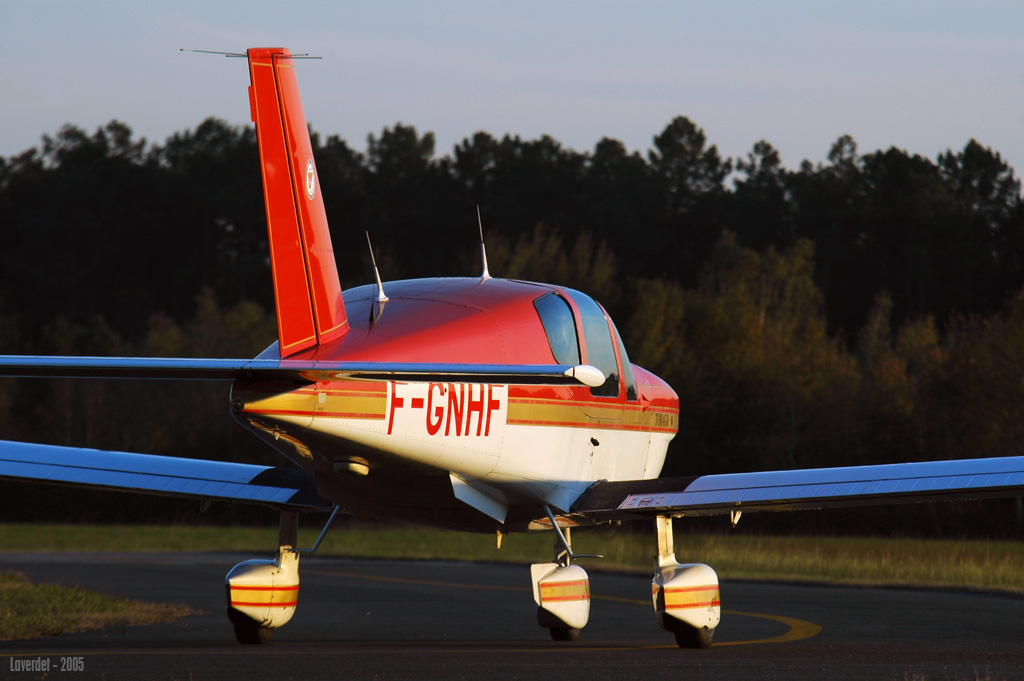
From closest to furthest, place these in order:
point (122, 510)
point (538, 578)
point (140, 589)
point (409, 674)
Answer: point (409, 674), point (538, 578), point (140, 589), point (122, 510)

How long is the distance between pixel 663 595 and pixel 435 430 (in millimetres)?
3063

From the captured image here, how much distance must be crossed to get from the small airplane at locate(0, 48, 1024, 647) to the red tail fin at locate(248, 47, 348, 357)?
1 centimetres

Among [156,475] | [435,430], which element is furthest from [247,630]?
[435,430]

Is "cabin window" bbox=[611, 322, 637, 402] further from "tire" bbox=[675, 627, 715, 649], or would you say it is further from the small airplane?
"tire" bbox=[675, 627, 715, 649]

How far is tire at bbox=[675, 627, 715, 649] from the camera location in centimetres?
1177

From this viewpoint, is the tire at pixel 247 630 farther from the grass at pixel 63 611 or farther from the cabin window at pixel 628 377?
the cabin window at pixel 628 377

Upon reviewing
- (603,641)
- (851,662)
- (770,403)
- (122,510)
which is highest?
(851,662)

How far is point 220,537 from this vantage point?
42.1 m

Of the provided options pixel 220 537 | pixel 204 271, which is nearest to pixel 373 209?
pixel 204 271

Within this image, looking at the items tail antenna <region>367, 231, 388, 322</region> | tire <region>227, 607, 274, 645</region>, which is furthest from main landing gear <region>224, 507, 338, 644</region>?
tail antenna <region>367, 231, 388, 322</region>

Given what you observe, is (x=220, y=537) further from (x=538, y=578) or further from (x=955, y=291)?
(x=955, y=291)

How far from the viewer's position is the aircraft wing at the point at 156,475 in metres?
12.6

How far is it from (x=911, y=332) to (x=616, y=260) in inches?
1127

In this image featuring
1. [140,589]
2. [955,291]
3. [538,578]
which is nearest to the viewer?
[538,578]
